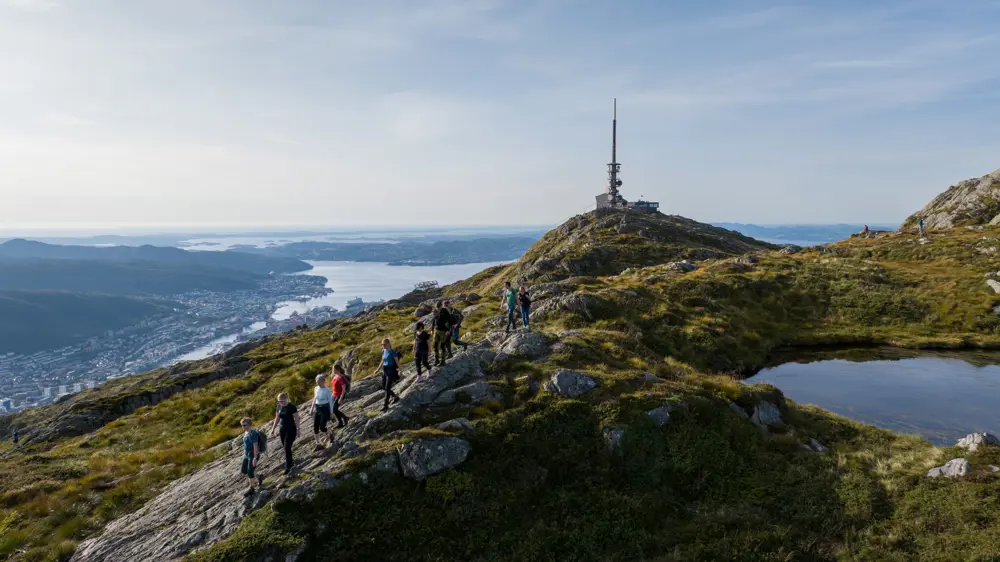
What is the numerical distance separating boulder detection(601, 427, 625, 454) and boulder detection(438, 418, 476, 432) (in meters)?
5.09

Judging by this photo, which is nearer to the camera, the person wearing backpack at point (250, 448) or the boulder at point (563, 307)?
the person wearing backpack at point (250, 448)

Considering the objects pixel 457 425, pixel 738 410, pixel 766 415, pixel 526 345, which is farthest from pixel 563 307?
pixel 457 425

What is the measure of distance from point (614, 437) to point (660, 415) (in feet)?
7.92

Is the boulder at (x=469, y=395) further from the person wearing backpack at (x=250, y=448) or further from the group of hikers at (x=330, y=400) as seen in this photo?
the person wearing backpack at (x=250, y=448)

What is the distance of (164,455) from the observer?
2470 cm

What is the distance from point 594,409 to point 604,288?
76.3 feet

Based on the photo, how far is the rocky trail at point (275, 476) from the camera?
14.5 meters

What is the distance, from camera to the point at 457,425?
17.2 m

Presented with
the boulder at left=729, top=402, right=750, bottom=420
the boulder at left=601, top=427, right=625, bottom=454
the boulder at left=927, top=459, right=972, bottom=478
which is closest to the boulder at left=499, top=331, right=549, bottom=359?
the boulder at left=601, top=427, right=625, bottom=454

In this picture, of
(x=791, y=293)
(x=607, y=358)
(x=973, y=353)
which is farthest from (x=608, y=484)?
(x=791, y=293)

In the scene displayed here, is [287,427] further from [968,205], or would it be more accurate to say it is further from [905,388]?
[968,205]

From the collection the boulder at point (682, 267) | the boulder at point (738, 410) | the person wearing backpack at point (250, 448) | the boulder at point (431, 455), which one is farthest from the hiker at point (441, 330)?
the boulder at point (682, 267)

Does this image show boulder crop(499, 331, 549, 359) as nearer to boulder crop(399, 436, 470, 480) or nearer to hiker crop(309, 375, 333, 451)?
boulder crop(399, 436, 470, 480)

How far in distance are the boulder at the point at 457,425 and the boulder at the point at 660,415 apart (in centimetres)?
719
